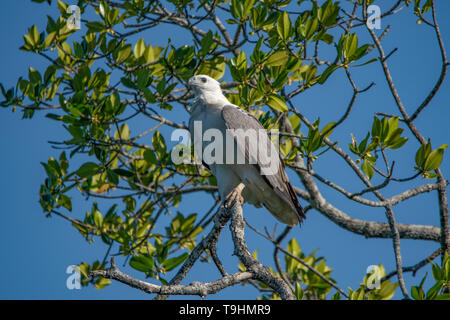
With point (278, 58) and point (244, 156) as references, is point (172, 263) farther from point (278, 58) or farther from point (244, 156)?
point (278, 58)

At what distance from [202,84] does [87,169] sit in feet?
5.67

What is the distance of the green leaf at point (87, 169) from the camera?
546 centimetres

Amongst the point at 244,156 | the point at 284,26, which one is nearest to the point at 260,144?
the point at 244,156

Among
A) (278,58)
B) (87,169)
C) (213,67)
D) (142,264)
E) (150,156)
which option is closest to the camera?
(142,264)

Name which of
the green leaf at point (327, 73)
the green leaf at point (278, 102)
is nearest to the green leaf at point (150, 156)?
the green leaf at point (278, 102)

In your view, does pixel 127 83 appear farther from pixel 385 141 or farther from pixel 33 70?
pixel 385 141

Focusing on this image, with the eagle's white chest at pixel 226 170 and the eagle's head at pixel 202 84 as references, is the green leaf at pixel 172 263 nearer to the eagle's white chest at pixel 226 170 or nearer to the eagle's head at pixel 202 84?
the eagle's white chest at pixel 226 170

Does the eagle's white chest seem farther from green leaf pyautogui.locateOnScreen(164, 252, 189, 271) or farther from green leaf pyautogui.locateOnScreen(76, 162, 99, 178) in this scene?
green leaf pyautogui.locateOnScreen(76, 162, 99, 178)

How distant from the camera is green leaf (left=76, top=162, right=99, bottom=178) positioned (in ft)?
17.9

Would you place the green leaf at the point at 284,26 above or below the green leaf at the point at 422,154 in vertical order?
above

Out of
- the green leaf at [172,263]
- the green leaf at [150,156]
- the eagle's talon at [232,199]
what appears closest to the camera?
the eagle's talon at [232,199]

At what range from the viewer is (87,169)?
5.49 m
